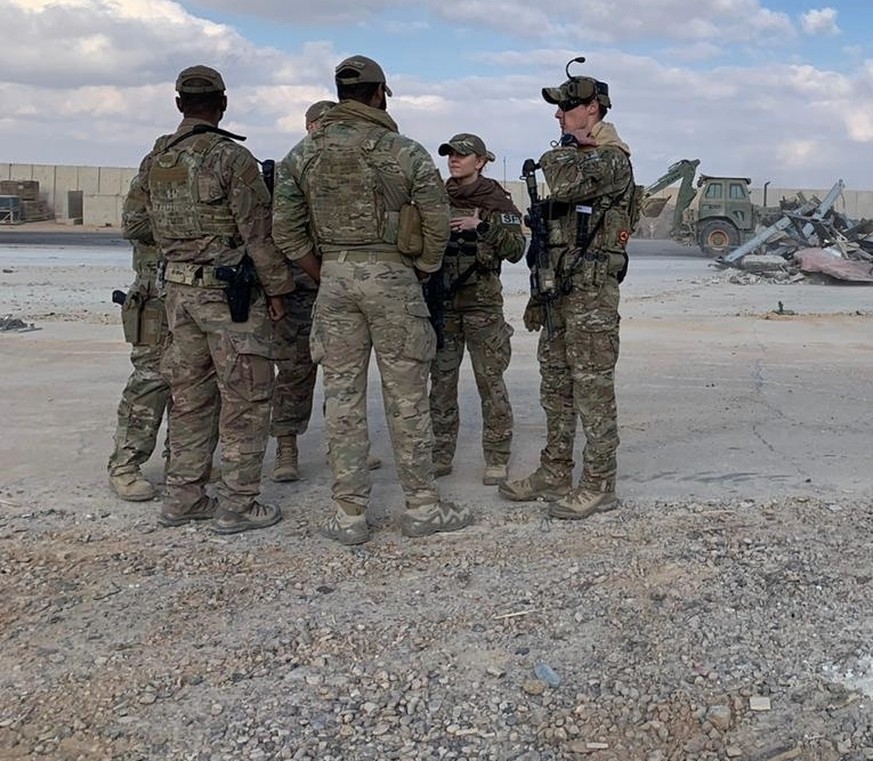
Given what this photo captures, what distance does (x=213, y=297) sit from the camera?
435 centimetres

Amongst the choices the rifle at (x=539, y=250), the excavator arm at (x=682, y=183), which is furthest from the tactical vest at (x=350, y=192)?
the excavator arm at (x=682, y=183)

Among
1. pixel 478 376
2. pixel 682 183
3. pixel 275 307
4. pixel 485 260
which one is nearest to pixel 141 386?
pixel 275 307

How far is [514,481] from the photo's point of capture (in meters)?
4.88

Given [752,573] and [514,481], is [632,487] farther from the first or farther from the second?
[752,573]

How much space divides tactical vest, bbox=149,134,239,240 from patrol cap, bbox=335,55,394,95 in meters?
0.63

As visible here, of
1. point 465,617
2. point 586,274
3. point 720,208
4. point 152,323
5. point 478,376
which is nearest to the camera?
point 465,617

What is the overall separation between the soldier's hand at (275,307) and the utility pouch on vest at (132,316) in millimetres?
740

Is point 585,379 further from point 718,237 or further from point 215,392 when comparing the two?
point 718,237

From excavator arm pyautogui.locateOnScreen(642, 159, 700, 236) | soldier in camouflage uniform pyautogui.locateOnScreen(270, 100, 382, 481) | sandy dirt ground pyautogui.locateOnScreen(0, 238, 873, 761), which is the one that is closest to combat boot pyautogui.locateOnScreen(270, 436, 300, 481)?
soldier in camouflage uniform pyautogui.locateOnScreen(270, 100, 382, 481)

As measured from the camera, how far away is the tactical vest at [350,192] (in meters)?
4.04

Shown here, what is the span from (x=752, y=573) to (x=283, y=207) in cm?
240

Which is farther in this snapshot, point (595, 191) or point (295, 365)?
point (295, 365)

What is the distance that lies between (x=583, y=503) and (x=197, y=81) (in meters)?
2.52

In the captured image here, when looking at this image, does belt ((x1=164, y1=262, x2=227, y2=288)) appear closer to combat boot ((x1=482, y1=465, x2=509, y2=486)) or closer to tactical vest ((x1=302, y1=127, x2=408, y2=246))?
tactical vest ((x1=302, y1=127, x2=408, y2=246))
